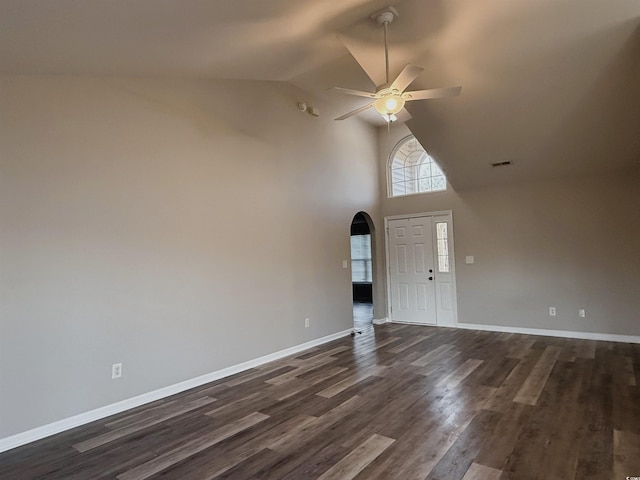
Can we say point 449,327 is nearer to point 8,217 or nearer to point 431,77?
point 431,77

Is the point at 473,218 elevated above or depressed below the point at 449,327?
above

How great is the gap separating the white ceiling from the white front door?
197cm

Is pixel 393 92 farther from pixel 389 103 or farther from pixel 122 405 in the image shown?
pixel 122 405

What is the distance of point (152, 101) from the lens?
3.55 meters

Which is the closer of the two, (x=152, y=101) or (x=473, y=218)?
(x=152, y=101)

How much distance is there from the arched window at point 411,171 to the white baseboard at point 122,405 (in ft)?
12.7

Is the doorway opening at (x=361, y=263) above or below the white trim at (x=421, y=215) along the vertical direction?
below

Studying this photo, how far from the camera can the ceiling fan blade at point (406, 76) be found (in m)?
2.69

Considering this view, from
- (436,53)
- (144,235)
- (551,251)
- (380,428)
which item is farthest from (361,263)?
(380,428)

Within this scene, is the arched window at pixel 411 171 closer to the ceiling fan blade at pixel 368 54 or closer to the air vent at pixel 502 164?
the air vent at pixel 502 164

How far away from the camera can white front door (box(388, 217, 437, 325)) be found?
6.59 m

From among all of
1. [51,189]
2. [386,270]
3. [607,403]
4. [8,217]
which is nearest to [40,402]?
[8,217]

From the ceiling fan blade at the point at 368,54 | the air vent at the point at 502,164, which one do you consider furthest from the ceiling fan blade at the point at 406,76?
the air vent at the point at 502,164

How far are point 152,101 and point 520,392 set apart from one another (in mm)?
4487
